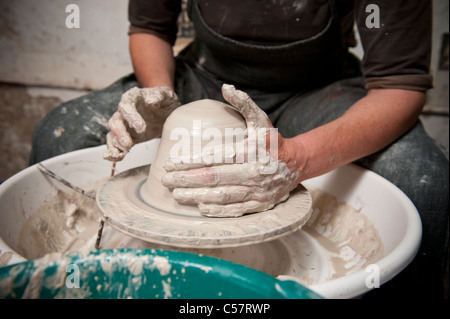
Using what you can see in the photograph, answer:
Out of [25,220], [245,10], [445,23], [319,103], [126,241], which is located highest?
[245,10]

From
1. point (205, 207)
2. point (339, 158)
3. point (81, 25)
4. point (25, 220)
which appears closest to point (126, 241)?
point (25, 220)

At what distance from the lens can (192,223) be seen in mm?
733

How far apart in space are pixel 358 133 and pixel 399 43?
319mm

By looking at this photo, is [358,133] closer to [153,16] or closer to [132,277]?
[132,277]

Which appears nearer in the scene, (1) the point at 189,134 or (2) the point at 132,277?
(2) the point at 132,277

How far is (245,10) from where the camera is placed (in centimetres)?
114

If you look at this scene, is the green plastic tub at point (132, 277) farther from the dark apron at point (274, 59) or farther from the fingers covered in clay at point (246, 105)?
the dark apron at point (274, 59)

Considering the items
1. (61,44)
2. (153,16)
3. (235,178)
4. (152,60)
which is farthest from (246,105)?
(61,44)

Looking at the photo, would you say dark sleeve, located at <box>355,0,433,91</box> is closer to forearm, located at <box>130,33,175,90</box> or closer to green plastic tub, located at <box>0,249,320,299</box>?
forearm, located at <box>130,33,175,90</box>

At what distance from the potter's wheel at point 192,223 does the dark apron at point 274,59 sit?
1.85 ft

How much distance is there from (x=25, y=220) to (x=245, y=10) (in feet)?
3.10

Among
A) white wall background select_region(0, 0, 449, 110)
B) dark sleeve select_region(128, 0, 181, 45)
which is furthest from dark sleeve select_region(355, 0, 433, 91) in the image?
white wall background select_region(0, 0, 449, 110)

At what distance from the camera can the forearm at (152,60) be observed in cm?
128

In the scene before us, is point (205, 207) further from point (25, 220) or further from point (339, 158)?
point (25, 220)
